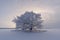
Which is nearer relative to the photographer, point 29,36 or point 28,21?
point 29,36

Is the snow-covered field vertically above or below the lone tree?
below

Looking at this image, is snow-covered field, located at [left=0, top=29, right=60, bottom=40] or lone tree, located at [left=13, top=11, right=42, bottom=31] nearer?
snow-covered field, located at [left=0, top=29, right=60, bottom=40]

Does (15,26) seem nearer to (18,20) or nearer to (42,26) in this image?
(18,20)

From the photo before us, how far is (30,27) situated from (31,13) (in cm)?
89

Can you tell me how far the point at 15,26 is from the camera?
1073 centimetres

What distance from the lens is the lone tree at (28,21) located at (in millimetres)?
10609

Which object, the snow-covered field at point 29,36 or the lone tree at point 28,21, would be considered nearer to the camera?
the snow-covered field at point 29,36

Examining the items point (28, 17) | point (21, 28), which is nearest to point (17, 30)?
point (21, 28)

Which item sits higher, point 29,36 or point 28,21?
point 28,21

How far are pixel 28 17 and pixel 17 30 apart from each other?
1.02 m

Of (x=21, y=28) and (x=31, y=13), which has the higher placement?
(x=31, y=13)

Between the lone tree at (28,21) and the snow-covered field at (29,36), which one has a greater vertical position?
the lone tree at (28,21)

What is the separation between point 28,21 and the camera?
34.9ft

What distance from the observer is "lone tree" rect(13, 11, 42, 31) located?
10609mm
